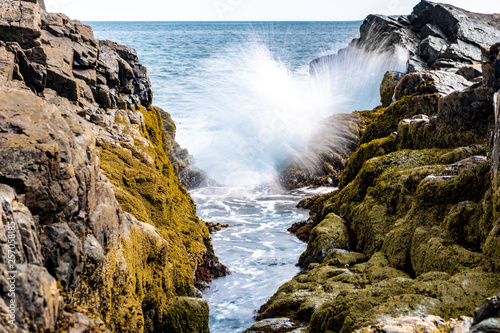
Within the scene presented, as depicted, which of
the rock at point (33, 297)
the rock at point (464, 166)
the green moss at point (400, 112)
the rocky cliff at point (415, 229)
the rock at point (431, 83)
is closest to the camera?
the rock at point (33, 297)

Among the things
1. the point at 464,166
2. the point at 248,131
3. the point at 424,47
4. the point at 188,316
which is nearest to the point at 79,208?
the point at 188,316

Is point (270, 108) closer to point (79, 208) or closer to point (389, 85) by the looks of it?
point (389, 85)

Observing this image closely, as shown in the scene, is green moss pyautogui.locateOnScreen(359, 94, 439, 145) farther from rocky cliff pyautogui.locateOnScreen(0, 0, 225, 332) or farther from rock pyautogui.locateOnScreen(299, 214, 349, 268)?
rocky cliff pyautogui.locateOnScreen(0, 0, 225, 332)

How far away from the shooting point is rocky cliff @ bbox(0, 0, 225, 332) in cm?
522

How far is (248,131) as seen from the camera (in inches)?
1564

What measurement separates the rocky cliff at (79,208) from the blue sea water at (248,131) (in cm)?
166

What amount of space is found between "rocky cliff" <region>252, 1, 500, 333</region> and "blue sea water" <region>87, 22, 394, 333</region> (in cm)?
158

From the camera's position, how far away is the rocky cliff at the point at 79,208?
17.1ft

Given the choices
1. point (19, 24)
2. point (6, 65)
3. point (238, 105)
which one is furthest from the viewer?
point (238, 105)

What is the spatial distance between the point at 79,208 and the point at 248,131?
33.5 m

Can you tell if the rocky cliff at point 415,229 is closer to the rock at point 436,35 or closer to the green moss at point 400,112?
the green moss at point 400,112

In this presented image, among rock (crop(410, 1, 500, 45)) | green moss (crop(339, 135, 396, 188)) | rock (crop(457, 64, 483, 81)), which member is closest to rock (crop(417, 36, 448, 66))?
rock (crop(410, 1, 500, 45))

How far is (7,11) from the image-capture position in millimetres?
12766

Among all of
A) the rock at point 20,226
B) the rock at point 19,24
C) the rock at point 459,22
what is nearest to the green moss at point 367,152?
the rock at point 19,24
